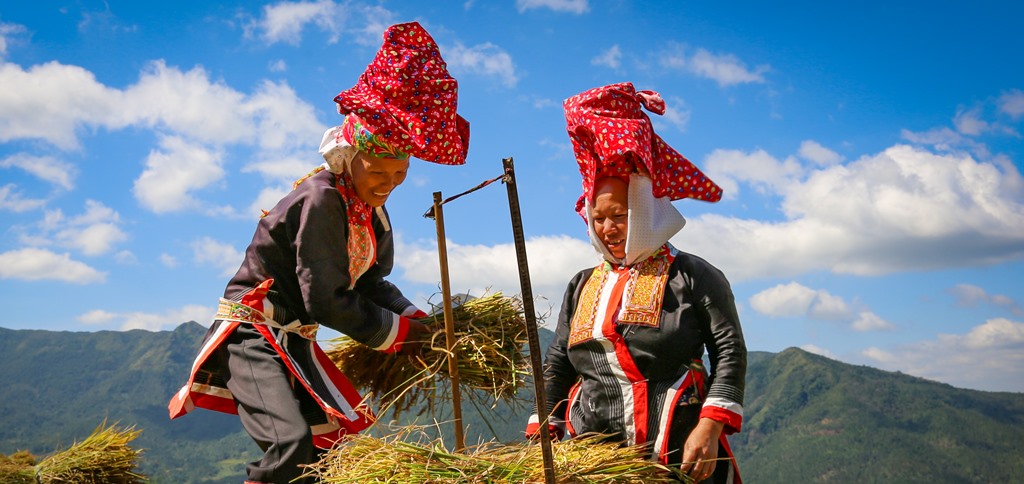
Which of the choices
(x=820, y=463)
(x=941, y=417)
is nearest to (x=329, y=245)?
(x=820, y=463)

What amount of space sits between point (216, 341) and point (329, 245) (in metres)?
0.64

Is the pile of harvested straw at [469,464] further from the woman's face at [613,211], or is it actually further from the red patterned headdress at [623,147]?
the red patterned headdress at [623,147]

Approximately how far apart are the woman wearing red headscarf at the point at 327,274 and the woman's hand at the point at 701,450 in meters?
1.25

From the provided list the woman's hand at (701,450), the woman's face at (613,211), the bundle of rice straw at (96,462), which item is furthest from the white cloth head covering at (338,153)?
the bundle of rice straw at (96,462)

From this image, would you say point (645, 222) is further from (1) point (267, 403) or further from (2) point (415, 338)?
(1) point (267, 403)

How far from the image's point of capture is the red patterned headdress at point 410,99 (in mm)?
3447

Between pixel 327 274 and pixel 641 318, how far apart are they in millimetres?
1271

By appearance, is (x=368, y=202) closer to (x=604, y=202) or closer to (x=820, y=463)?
(x=604, y=202)

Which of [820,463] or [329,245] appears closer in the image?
[329,245]

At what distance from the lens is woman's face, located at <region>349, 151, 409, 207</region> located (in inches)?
139

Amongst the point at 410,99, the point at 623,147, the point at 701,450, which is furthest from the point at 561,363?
the point at 410,99

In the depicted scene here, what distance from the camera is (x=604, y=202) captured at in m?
3.25

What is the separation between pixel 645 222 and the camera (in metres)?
3.19

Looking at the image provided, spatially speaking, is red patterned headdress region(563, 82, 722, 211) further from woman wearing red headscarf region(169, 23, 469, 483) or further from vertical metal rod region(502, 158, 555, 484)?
vertical metal rod region(502, 158, 555, 484)
